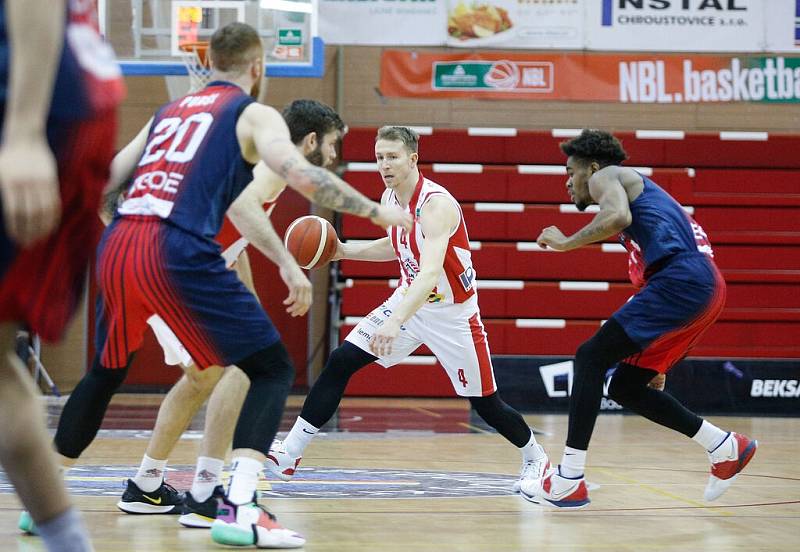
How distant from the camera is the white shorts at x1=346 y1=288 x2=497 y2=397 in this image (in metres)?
4.92

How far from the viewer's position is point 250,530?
3.30 meters

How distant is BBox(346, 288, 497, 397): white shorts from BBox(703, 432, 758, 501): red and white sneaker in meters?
1.03

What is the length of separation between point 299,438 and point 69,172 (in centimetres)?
294

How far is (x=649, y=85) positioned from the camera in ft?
38.2

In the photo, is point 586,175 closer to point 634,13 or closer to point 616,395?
point 616,395

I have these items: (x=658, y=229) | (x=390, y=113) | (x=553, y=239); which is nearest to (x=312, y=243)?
(x=553, y=239)

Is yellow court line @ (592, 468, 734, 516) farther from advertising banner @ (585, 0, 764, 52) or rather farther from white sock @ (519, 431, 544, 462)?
advertising banner @ (585, 0, 764, 52)

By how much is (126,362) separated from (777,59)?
9.82m

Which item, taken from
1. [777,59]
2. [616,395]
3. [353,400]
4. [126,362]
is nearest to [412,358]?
[353,400]

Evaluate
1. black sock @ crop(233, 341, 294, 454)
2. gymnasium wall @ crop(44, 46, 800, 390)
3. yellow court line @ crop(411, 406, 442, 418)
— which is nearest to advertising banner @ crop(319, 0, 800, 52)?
gymnasium wall @ crop(44, 46, 800, 390)

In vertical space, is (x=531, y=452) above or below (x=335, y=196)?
below

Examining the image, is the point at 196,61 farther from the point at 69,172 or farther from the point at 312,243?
the point at 69,172

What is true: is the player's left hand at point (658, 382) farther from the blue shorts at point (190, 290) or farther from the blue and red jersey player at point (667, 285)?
the blue shorts at point (190, 290)

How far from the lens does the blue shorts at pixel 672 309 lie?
4.57 meters
